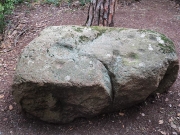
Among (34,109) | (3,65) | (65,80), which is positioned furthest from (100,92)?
(3,65)

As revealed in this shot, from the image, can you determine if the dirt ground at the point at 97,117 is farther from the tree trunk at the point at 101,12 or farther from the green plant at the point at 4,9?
the tree trunk at the point at 101,12

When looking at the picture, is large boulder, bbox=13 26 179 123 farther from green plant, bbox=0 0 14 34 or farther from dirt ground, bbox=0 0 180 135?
green plant, bbox=0 0 14 34

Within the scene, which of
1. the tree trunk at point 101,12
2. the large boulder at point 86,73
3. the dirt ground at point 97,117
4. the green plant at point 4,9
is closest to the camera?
the large boulder at point 86,73

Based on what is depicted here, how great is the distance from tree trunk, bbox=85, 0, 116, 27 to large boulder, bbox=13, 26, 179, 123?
1.12 metres

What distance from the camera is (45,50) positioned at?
269 centimetres

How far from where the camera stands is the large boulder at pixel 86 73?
2463mm

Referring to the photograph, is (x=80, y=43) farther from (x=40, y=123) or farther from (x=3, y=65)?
(x=3, y=65)

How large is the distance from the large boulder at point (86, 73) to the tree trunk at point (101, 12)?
112 cm

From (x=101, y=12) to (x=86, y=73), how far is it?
1745 millimetres

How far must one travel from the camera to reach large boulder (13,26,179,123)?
97.0 inches

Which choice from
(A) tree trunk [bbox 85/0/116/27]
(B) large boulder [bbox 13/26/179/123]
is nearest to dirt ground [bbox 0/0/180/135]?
(B) large boulder [bbox 13/26/179/123]

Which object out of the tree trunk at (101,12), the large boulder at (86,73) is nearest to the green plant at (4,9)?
the tree trunk at (101,12)

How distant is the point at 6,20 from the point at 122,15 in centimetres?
275

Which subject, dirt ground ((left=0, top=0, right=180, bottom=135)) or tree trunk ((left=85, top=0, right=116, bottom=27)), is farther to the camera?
tree trunk ((left=85, top=0, right=116, bottom=27))
